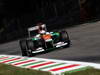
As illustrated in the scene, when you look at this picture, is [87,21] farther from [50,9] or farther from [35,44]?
[35,44]

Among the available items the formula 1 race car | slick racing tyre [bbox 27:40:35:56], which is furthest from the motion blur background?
slick racing tyre [bbox 27:40:35:56]

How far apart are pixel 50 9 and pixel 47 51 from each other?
21.6 m

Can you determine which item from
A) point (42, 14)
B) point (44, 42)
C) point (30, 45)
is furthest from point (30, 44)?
point (42, 14)

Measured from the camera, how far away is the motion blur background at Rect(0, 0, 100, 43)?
96.7ft

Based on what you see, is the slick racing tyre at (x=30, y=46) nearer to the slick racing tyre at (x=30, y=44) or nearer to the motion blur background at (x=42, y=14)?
the slick racing tyre at (x=30, y=44)

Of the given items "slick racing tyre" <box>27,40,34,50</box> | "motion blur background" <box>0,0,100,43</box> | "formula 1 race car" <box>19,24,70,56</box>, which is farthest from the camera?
"motion blur background" <box>0,0,100,43</box>

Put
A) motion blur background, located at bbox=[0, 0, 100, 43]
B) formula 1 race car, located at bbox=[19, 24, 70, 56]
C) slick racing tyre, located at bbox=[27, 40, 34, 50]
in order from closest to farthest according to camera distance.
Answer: formula 1 race car, located at bbox=[19, 24, 70, 56] < slick racing tyre, located at bbox=[27, 40, 34, 50] < motion blur background, located at bbox=[0, 0, 100, 43]

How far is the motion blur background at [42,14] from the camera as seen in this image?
96.7ft

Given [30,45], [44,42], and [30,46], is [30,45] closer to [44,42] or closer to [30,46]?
[30,46]

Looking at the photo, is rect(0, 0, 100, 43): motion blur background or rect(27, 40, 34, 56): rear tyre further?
rect(0, 0, 100, 43): motion blur background

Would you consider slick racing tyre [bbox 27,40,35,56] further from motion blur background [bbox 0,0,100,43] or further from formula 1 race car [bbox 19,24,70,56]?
motion blur background [bbox 0,0,100,43]

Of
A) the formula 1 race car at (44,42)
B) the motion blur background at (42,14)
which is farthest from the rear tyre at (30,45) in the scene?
the motion blur background at (42,14)

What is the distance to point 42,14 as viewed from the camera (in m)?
37.4

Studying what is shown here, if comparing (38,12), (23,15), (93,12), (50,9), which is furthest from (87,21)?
(23,15)
